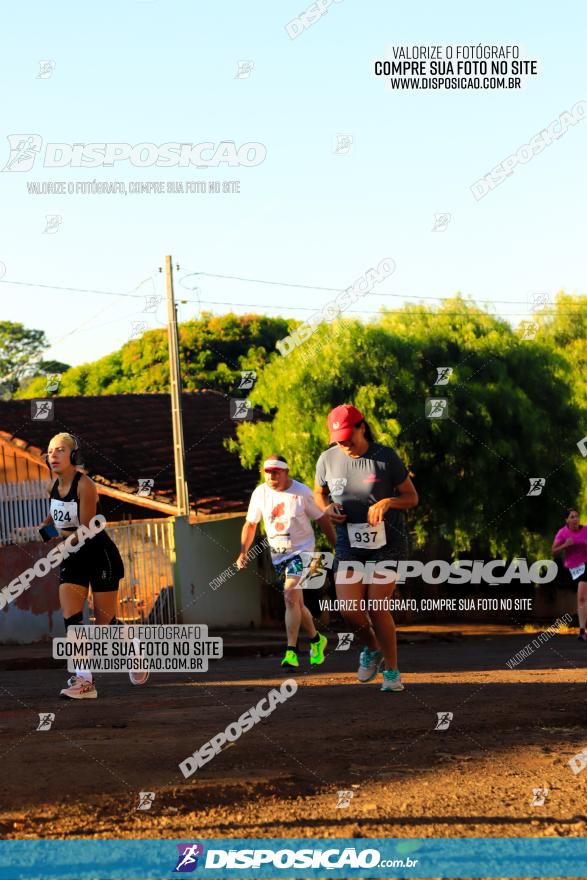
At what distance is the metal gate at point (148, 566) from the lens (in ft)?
79.7

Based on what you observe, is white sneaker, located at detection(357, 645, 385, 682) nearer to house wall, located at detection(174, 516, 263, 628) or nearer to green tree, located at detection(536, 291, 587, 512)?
house wall, located at detection(174, 516, 263, 628)

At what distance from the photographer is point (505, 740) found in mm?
7172

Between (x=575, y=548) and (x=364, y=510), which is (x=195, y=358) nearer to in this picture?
(x=575, y=548)

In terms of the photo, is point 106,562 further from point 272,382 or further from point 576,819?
point 272,382

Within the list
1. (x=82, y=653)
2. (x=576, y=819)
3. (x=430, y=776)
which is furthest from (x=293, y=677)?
(x=576, y=819)

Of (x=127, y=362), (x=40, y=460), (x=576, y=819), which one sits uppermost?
(x=127, y=362)

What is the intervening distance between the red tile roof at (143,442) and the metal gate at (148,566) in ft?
3.22

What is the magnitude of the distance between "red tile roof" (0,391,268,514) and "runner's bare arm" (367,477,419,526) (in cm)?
1552

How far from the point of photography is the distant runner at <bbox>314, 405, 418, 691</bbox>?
9531 millimetres

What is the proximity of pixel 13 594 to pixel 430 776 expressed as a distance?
18926 mm

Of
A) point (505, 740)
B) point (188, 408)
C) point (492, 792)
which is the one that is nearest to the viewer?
point (492, 792)

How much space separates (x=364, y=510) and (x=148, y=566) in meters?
15.3

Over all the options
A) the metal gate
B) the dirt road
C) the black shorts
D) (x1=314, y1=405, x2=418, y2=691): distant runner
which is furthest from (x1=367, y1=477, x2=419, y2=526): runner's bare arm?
the metal gate

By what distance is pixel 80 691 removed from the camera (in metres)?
9.86
